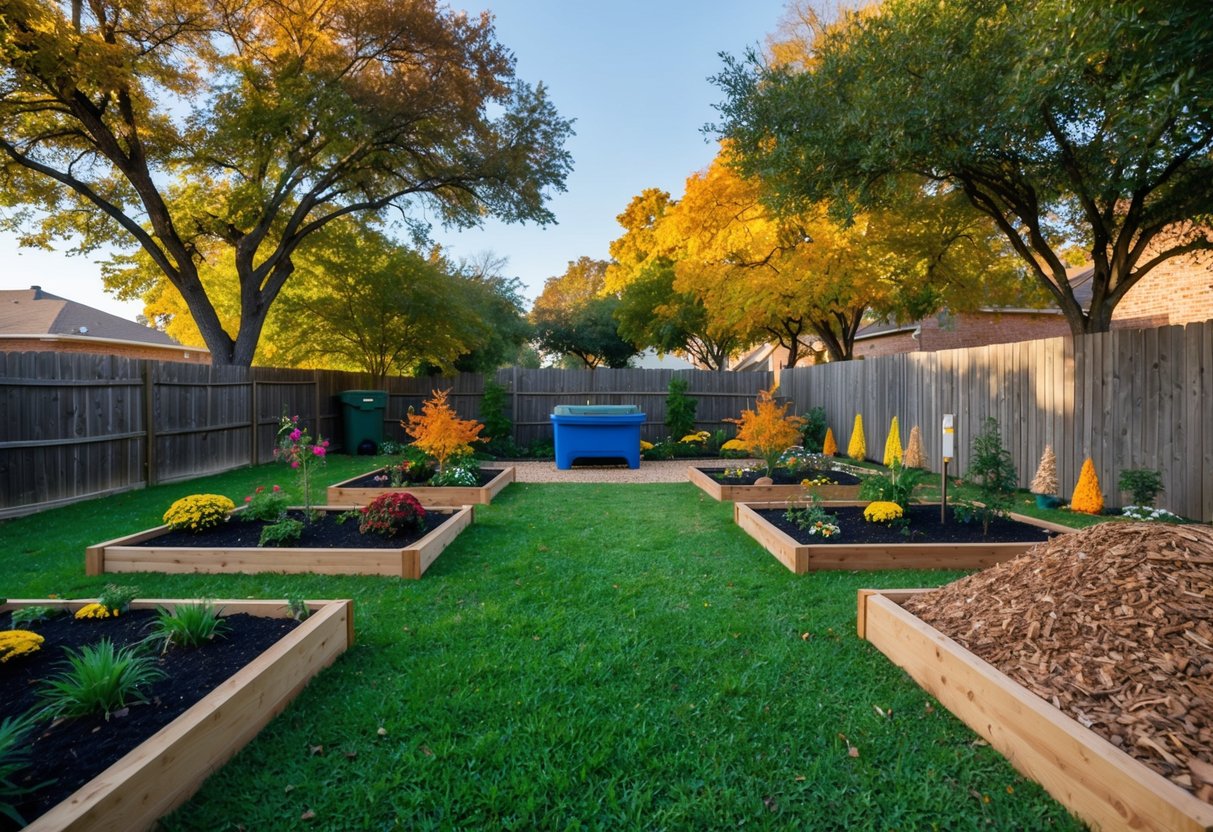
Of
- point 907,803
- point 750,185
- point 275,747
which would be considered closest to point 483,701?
point 275,747

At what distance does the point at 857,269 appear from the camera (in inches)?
523

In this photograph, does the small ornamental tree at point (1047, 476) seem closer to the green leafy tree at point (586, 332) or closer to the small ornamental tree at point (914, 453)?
the small ornamental tree at point (914, 453)

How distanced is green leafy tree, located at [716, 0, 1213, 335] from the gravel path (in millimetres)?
4540

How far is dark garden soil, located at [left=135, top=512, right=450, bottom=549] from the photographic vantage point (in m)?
4.51

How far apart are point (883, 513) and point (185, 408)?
9430mm

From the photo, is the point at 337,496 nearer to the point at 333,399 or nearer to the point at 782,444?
the point at 782,444

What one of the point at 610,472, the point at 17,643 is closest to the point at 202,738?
the point at 17,643

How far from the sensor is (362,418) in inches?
511

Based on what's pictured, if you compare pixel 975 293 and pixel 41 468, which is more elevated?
pixel 975 293

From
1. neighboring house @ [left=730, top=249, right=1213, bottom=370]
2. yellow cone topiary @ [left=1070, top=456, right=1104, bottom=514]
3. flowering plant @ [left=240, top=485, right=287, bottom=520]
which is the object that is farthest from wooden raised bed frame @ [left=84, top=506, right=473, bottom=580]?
neighboring house @ [left=730, top=249, right=1213, bottom=370]

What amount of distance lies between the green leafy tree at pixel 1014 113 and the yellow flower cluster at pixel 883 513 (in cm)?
346

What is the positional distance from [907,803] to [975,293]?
13329 mm

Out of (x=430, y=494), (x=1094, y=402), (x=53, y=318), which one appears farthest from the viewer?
(x=53, y=318)

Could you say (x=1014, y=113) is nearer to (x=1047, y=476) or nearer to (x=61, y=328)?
(x=1047, y=476)
